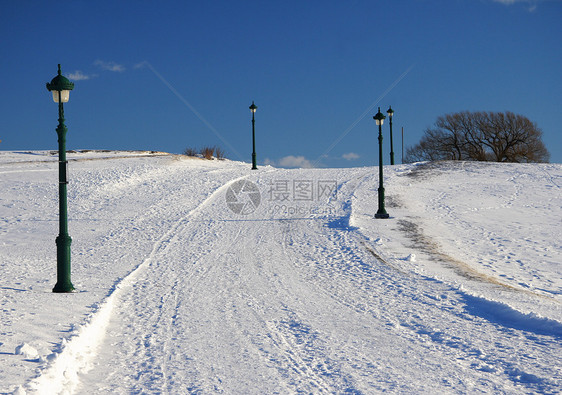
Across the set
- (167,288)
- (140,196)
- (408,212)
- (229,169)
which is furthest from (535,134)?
(167,288)

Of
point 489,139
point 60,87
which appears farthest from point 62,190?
point 489,139

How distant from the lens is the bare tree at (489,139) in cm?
5319

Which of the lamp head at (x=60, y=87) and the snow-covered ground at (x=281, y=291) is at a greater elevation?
the lamp head at (x=60, y=87)

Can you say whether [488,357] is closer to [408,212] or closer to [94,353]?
[94,353]

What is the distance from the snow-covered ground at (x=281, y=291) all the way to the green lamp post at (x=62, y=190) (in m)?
0.44

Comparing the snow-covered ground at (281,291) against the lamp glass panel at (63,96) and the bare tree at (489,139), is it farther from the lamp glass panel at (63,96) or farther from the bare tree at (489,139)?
the bare tree at (489,139)

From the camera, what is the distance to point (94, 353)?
19.6 feet

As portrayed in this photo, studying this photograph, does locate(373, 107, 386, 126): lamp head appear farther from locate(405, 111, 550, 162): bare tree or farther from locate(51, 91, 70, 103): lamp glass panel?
locate(405, 111, 550, 162): bare tree

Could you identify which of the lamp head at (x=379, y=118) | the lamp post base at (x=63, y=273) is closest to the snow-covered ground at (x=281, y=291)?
the lamp post base at (x=63, y=273)

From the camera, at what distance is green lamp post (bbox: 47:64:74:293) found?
9.40 m

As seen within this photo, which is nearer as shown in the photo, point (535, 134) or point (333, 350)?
point (333, 350)

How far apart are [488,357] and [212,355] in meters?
3.09

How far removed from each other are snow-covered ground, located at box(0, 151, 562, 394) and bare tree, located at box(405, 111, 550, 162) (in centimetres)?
3291

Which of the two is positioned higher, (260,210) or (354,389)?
(260,210)
